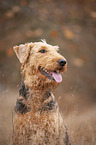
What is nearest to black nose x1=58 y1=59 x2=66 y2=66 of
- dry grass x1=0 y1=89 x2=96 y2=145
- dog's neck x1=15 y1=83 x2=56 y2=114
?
dog's neck x1=15 y1=83 x2=56 y2=114

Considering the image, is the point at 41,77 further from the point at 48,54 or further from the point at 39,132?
the point at 39,132

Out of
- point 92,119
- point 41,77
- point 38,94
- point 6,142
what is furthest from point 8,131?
point 92,119

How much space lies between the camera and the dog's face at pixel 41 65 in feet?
7.68

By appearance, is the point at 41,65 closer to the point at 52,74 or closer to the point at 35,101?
the point at 52,74

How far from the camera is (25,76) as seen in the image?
2662mm

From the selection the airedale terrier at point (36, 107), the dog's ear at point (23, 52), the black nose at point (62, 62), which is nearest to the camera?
the black nose at point (62, 62)

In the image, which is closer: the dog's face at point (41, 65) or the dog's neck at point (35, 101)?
the dog's face at point (41, 65)

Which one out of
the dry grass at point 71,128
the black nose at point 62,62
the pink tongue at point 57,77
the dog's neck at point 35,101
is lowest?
the dry grass at point 71,128

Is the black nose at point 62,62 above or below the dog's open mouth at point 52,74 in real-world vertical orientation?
above

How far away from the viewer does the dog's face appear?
2340 millimetres

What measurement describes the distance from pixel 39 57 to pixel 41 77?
0.33 meters

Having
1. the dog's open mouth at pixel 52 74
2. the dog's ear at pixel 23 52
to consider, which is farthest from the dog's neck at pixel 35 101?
the dog's ear at pixel 23 52

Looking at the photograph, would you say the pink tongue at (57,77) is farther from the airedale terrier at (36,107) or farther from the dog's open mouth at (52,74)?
the airedale terrier at (36,107)

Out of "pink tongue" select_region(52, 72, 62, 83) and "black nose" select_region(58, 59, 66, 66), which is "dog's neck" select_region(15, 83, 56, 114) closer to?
"pink tongue" select_region(52, 72, 62, 83)
